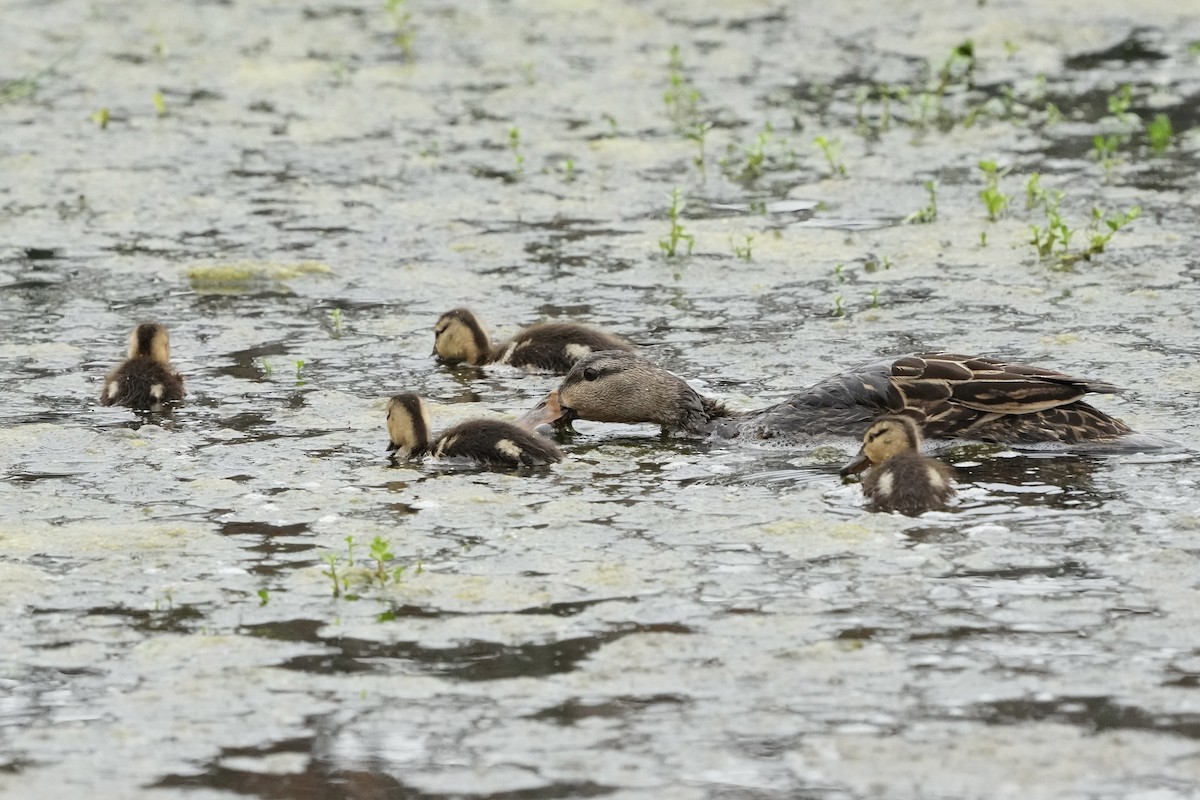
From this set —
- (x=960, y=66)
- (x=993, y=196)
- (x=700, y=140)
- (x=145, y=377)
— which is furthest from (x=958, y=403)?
(x=960, y=66)

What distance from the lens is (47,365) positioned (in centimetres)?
879

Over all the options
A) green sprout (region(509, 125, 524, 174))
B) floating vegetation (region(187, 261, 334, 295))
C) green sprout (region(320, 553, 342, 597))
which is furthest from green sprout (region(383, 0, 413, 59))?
green sprout (region(320, 553, 342, 597))

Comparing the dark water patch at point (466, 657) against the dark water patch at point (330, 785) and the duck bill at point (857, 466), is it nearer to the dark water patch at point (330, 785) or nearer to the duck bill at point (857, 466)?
the dark water patch at point (330, 785)

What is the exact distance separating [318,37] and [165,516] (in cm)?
1035

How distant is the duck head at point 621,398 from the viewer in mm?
7801

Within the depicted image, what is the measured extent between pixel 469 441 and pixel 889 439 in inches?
61.6

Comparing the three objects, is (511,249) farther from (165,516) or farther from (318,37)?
(318,37)

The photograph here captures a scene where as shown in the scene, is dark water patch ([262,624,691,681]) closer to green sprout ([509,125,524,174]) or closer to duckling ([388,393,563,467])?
duckling ([388,393,563,467])

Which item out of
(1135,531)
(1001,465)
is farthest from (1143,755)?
(1001,465)

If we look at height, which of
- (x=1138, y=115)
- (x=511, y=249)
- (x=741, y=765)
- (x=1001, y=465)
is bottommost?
(x=741, y=765)

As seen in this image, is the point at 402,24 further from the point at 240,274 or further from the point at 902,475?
the point at 902,475

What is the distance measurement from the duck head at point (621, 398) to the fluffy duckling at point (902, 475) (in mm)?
1083

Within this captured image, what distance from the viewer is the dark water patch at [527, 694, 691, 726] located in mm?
4945

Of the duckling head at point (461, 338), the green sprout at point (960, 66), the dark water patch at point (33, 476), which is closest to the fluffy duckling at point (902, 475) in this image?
the duckling head at point (461, 338)
